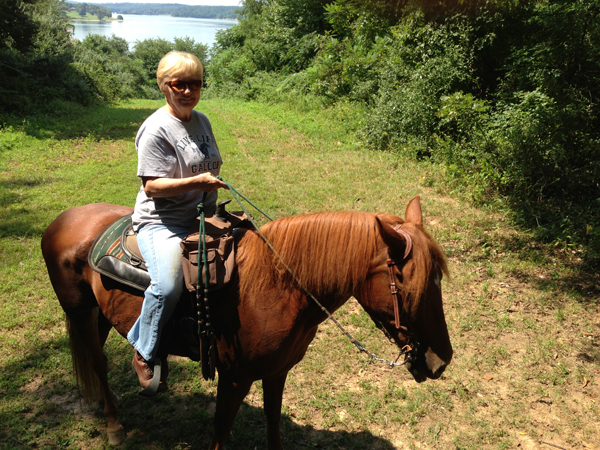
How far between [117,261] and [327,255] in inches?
52.7

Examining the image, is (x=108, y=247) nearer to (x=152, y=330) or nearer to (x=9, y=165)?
(x=152, y=330)

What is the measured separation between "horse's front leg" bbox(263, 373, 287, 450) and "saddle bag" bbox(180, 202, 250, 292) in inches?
36.9

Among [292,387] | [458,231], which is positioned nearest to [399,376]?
[292,387]

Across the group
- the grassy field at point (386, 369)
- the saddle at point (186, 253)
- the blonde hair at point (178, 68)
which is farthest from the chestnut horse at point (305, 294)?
the blonde hair at point (178, 68)

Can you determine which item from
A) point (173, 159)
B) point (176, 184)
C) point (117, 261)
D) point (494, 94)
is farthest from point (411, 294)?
point (494, 94)

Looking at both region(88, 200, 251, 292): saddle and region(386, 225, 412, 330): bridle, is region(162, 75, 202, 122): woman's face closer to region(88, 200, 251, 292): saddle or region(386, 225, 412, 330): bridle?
region(88, 200, 251, 292): saddle

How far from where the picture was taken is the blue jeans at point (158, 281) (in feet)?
7.43

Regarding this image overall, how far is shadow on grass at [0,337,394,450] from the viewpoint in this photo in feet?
10.3

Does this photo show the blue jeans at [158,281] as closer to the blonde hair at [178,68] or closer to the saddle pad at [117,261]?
the saddle pad at [117,261]

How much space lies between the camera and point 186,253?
2.27 metres

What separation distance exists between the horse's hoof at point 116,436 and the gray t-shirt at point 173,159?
177cm

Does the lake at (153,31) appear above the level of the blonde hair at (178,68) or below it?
above

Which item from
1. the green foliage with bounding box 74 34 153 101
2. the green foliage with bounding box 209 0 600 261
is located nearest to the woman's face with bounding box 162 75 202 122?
the green foliage with bounding box 209 0 600 261

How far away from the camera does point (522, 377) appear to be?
3.91m
